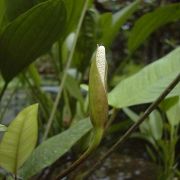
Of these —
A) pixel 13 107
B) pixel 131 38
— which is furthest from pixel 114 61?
pixel 131 38

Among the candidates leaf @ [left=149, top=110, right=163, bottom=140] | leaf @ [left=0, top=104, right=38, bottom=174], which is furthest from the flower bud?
leaf @ [left=149, top=110, right=163, bottom=140]

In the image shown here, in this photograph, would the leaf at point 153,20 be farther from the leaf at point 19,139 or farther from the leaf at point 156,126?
the leaf at point 19,139

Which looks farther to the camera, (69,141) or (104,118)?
(69,141)

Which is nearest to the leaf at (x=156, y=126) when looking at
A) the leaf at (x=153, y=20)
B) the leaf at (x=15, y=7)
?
the leaf at (x=153, y=20)

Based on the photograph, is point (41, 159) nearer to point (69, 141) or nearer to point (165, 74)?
point (69, 141)

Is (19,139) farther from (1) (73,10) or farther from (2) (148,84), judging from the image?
(1) (73,10)

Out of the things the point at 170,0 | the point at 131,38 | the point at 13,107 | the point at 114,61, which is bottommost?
the point at 114,61

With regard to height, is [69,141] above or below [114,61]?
above

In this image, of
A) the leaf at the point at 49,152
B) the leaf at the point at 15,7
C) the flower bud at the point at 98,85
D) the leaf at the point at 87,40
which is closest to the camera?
the flower bud at the point at 98,85
